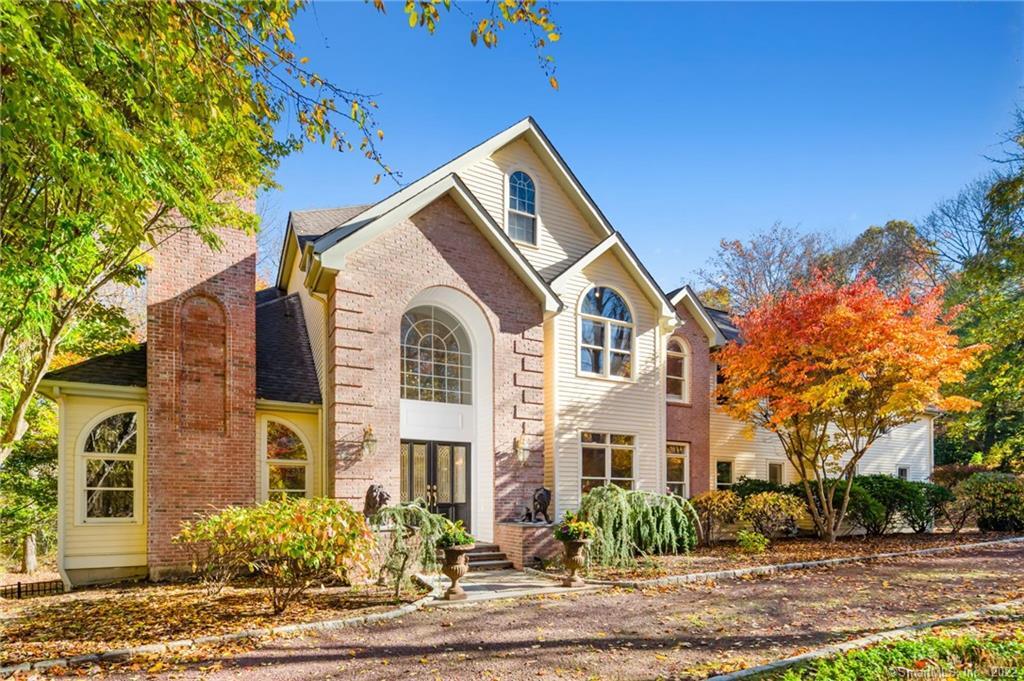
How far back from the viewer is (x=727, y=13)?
822 centimetres

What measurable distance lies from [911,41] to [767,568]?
9.20m

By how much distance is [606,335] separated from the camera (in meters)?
16.3

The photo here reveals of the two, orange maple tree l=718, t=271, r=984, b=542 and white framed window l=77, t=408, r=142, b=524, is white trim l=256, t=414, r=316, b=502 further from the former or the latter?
orange maple tree l=718, t=271, r=984, b=542

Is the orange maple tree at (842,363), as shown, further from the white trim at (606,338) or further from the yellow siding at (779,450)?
the white trim at (606,338)

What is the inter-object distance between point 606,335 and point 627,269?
6.17 feet

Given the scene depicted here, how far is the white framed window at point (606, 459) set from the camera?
51.6 ft

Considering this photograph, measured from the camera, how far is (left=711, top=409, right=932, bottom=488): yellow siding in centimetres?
1905

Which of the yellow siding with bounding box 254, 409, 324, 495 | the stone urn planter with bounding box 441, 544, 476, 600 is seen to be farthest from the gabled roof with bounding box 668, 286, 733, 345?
the stone urn planter with bounding box 441, 544, 476, 600

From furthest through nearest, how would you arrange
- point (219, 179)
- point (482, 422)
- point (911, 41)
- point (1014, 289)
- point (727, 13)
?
point (1014, 289), point (482, 422), point (219, 179), point (911, 41), point (727, 13)

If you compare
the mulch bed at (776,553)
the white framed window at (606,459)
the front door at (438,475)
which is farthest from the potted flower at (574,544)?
the white framed window at (606,459)

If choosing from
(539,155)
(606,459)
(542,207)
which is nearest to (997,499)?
(606,459)

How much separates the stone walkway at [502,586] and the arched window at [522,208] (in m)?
8.15

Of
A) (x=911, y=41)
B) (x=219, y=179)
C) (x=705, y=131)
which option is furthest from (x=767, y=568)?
(x=219, y=179)

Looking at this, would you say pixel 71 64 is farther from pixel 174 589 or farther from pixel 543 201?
pixel 543 201
